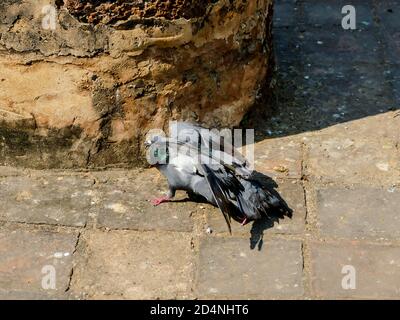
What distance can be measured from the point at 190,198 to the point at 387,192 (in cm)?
126

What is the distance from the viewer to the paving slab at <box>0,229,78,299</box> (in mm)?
5320

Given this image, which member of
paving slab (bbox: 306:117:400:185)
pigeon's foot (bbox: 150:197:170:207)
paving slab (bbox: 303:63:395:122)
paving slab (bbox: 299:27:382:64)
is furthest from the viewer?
paving slab (bbox: 299:27:382:64)

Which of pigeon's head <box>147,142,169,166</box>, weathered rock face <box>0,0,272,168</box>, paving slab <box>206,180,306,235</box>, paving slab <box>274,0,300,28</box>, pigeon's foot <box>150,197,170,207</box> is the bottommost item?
paving slab <box>206,180,306,235</box>

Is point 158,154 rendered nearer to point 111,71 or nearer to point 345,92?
point 111,71

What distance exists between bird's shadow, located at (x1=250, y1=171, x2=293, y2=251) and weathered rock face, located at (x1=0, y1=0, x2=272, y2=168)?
1.89ft

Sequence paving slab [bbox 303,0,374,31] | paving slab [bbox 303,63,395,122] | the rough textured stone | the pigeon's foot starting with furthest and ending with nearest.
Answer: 1. paving slab [bbox 303,0,374,31]
2. paving slab [bbox 303,63,395,122]
3. the pigeon's foot
4. the rough textured stone

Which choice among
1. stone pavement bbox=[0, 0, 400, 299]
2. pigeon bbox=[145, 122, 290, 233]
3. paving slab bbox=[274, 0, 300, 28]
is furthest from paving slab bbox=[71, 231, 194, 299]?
paving slab bbox=[274, 0, 300, 28]

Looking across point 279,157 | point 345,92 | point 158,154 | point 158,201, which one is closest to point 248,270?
point 158,201

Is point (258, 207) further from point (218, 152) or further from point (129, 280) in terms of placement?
point (129, 280)

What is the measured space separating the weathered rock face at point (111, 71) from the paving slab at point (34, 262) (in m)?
0.71

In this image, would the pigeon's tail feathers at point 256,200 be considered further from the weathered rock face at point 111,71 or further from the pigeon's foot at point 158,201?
the weathered rock face at point 111,71

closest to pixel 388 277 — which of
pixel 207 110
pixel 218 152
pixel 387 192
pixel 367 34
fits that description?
pixel 387 192

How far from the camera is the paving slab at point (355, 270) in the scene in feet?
17.3

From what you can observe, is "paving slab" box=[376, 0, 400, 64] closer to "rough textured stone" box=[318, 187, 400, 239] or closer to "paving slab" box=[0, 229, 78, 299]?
"rough textured stone" box=[318, 187, 400, 239]
